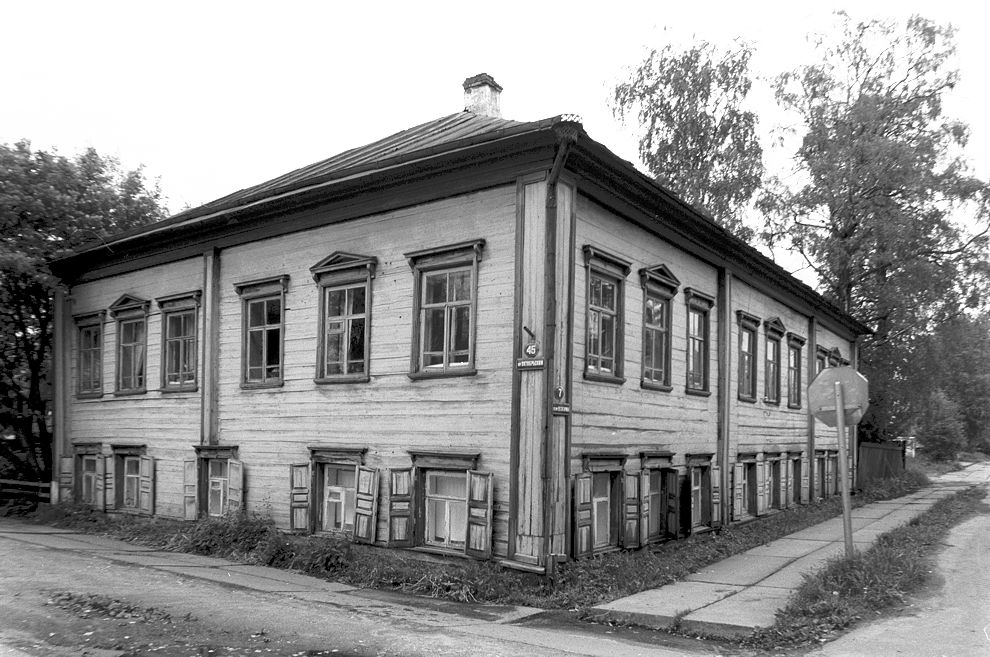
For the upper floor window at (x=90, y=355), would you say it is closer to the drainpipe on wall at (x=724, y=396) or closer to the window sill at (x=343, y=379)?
the window sill at (x=343, y=379)

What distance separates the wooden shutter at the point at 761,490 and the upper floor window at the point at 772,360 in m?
1.70

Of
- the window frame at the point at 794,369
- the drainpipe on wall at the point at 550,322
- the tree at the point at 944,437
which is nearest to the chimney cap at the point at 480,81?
the drainpipe on wall at the point at 550,322

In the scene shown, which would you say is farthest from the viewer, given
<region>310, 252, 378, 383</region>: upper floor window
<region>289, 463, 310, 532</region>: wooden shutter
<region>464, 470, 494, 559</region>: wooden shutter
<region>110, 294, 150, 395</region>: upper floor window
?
<region>110, 294, 150, 395</region>: upper floor window

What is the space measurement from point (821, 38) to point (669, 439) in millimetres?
25826

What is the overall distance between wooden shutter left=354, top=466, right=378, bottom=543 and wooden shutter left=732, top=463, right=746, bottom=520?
8.30 metres

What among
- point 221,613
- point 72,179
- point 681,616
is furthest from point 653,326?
point 72,179

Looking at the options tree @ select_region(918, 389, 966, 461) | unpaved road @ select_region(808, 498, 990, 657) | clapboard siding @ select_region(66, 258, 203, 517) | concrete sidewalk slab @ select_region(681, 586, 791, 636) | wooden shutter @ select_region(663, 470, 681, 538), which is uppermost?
clapboard siding @ select_region(66, 258, 203, 517)

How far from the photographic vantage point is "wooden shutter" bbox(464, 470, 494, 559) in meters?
11.7

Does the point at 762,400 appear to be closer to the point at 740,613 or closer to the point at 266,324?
the point at 740,613

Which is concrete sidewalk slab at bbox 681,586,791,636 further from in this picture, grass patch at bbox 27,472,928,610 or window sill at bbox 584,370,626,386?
window sill at bbox 584,370,626,386

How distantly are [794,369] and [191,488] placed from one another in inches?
632

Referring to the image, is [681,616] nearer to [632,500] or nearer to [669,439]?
[632,500]

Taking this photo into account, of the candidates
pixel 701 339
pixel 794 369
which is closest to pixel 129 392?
pixel 701 339

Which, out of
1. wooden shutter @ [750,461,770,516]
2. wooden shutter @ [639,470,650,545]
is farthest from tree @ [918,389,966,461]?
wooden shutter @ [639,470,650,545]
